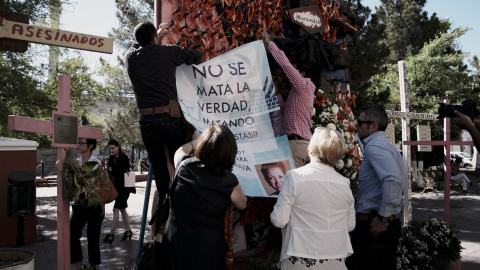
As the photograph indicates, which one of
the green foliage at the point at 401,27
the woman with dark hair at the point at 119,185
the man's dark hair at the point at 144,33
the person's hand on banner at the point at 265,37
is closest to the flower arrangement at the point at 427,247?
the person's hand on banner at the point at 265,37

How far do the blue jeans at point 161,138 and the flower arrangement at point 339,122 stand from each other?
181cm

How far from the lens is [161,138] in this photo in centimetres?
402

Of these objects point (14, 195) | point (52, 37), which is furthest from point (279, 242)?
point (14, 195)

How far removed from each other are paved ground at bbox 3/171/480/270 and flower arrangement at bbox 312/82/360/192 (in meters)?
2.50

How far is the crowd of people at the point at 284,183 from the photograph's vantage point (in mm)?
2809

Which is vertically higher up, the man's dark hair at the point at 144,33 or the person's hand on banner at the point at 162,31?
the person's hand on banner at the point at 162,31

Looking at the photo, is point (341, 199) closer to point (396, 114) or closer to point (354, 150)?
point (354, 150)

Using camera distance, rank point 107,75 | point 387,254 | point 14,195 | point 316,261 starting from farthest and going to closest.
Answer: point 107,75 < point 14,195 < point 387,254 < point 316,261

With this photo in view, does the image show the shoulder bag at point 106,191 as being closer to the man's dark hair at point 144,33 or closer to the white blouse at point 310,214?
the man's dark hair at point 144,33

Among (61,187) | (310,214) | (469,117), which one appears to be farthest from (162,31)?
(469,117)

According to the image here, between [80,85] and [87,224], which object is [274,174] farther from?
[80,85]

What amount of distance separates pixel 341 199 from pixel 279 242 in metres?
2.21

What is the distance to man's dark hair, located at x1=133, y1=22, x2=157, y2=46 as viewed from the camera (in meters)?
3.88

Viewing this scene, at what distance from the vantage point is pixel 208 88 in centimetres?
437
